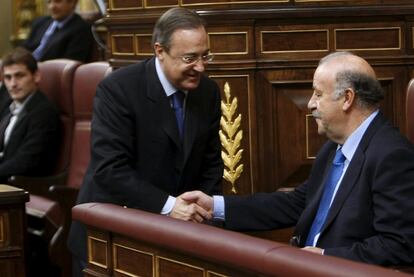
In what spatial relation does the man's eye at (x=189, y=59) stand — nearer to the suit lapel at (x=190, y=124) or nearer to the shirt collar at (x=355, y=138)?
the suit lapel at (x=190, y=124)

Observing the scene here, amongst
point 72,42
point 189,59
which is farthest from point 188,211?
point 72,42

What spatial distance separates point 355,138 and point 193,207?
0.72 m

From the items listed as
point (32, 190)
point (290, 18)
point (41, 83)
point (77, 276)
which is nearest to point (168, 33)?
point (77, 276)

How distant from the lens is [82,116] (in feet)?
23.8

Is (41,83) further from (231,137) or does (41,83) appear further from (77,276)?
(77,276)

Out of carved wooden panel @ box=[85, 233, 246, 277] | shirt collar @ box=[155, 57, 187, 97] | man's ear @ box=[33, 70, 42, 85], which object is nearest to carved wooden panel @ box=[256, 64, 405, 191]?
shirt collar @ box=[155, 57, 187, 97]

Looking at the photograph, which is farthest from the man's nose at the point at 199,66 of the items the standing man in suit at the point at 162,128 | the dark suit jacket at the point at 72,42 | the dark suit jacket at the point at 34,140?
the dark suit jacket at the point at 72,42

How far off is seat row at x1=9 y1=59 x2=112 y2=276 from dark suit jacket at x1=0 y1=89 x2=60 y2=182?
0.08m

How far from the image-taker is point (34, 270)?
6.95m

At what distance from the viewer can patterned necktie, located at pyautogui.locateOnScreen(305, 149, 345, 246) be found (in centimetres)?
388

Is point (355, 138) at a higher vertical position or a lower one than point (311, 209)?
higher

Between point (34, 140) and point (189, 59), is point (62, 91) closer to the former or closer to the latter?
point (34, 140)

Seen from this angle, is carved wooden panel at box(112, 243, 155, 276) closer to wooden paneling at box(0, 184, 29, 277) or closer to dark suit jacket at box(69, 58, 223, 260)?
dark suit jacket at box(69, 58, 223, 260)

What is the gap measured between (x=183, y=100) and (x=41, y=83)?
3312mm
